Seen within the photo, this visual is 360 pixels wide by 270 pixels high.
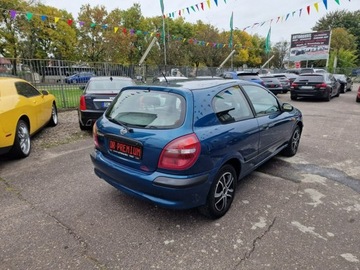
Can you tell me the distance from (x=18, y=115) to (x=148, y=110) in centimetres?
326

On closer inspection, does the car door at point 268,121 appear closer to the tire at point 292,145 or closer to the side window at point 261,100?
the side window at point 261,100

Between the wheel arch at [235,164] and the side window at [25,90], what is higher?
the side window at [25,90]

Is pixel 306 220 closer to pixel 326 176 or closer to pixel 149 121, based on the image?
pixel 326 176

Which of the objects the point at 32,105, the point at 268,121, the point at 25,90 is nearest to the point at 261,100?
the point at 268,121

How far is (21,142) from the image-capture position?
16.1ft

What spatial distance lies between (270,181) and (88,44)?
36.4 metres

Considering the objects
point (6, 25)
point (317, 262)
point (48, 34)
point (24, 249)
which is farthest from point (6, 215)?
point (48, 34)

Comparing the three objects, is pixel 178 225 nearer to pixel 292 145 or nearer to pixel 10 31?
pixel 292 145

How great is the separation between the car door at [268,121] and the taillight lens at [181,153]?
142cm

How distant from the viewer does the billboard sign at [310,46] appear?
3491cm

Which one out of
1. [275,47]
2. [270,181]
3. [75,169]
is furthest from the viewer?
[275,47]

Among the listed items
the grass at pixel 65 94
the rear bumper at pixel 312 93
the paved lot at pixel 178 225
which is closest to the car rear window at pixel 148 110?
the paved lot at pixel 178 225

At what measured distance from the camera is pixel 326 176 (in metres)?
4.11

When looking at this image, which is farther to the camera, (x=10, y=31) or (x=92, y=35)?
(x=92, y=35)
